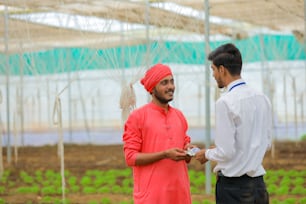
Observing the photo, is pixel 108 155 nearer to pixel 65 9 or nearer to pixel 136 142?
pixel 65 9

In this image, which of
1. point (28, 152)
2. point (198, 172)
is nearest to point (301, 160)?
point (198, 172)

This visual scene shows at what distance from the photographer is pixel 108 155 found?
52.8 ft

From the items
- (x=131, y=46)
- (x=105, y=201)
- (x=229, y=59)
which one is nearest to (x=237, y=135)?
(x=229, y=59)

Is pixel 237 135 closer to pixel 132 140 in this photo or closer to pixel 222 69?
pixel 222 69

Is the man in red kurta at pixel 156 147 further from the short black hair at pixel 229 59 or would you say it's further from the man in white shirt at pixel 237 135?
the short black hair at pixel 229 59

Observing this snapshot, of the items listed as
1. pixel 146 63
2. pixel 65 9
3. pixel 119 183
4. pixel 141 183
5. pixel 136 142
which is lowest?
pixel 119 183

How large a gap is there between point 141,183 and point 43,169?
9.80 metres

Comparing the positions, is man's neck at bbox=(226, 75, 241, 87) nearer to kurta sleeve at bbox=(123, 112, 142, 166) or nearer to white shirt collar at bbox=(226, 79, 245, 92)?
white shirt collar at bbox=(226, 79, 245, 92)

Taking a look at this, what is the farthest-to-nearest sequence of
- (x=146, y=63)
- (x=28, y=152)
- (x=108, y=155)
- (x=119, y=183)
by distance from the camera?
(x=28, y=152) < (x=108, y=155) < (x=119, y=183) < (x=146, y=63)

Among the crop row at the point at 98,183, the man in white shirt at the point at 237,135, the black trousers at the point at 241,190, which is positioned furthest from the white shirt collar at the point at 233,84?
the crop row at the point at 98,183

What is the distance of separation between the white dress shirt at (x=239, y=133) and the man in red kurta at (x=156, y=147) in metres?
0.33

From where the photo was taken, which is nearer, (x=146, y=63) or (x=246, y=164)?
(x=246, y=164)

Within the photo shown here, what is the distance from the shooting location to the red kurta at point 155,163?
403cm

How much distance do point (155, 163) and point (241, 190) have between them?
1.86 feet
